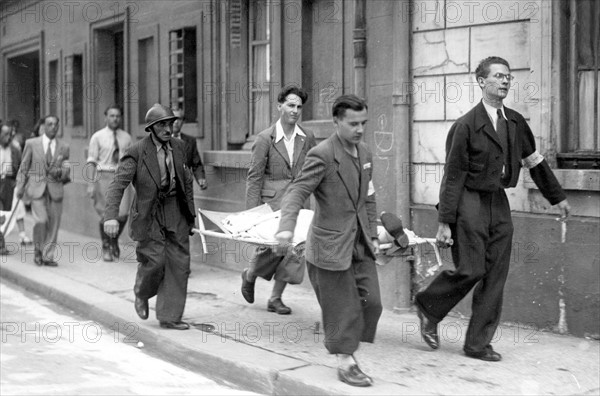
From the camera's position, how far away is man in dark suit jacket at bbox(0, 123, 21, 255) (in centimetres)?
1394

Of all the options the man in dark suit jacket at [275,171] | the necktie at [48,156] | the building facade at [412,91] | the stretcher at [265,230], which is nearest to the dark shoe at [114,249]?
the building facade at [412,91]

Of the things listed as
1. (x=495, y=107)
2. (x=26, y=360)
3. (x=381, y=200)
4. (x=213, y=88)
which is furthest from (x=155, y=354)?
(x=213, y=88)

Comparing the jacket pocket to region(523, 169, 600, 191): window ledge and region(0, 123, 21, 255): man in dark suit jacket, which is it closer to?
region(523, 169, 600, 191): window ledge

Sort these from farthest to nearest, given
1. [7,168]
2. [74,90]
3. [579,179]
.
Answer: [74,90], [7,168], [579,179]

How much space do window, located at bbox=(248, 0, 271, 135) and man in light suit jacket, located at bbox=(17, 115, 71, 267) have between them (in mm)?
2480

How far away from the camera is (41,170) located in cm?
1205

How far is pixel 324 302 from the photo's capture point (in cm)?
605

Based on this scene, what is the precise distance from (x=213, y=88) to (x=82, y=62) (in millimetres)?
5092

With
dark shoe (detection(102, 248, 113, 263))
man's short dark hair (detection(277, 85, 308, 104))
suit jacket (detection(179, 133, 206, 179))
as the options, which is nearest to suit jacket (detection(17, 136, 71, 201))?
dark shoe (detection(102, 248, 113, 263))

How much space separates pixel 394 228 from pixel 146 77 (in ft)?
28.8

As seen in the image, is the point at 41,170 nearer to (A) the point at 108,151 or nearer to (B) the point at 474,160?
(A) the point at 108,151

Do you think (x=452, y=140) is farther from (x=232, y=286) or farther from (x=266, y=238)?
(x=232, y=286)

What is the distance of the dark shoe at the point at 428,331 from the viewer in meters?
6.99

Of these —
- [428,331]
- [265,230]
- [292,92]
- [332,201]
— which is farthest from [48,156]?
[332,201]
